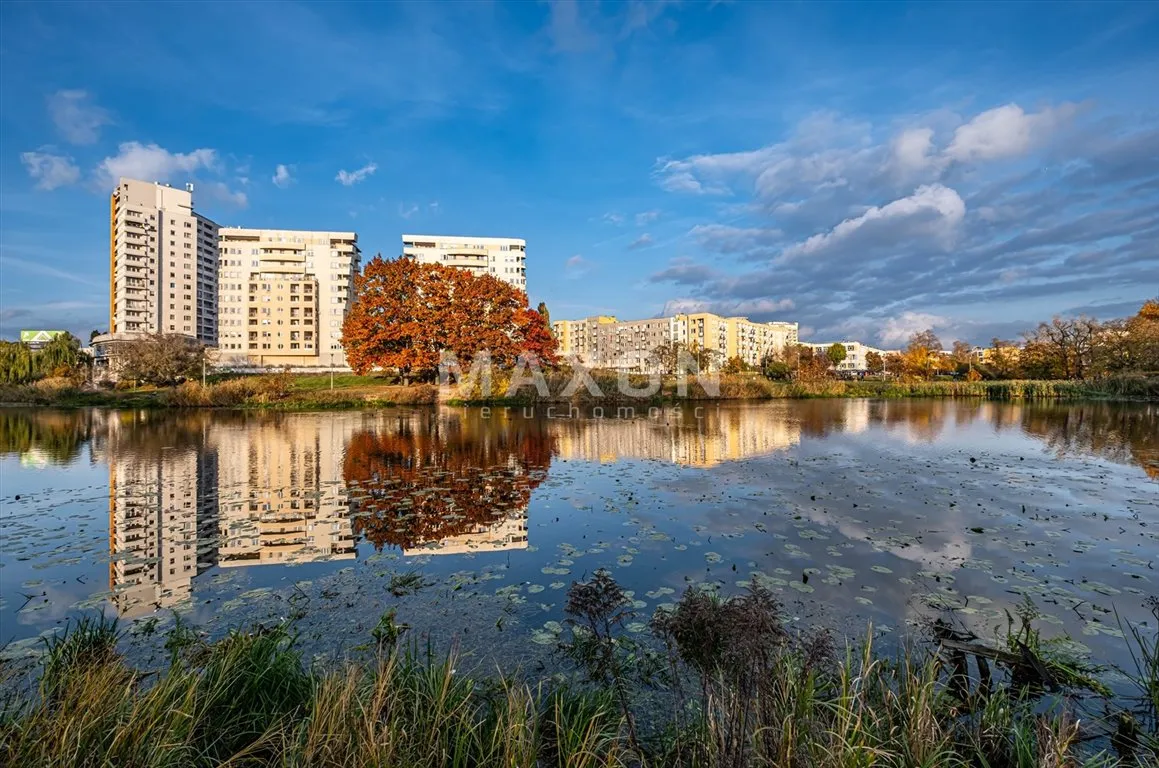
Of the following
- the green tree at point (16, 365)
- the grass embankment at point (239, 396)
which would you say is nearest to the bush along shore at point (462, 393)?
the grass embankment at point (239, 396)

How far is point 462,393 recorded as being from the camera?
37.7 metres

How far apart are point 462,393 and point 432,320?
6.22 metres

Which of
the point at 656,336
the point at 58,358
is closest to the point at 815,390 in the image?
the point at 58,358

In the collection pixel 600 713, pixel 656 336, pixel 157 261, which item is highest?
pixel 157 261

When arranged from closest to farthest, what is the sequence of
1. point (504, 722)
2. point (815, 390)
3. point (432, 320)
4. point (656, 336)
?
point (504, 722) < point (432, 320) < point (815, 390) < point (656, 336)

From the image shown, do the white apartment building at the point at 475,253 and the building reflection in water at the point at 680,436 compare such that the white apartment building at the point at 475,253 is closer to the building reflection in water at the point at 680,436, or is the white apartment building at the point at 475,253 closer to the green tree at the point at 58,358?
the green tree at the point at 58,358

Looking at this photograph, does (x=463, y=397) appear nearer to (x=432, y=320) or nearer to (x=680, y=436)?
(x=432, y=320)

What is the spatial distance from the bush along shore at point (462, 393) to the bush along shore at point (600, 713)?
111 ft

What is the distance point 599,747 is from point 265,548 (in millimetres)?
7065

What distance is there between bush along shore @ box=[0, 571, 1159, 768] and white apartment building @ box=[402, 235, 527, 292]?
89.5m

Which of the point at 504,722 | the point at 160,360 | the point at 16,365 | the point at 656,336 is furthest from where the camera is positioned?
the point at 656,336

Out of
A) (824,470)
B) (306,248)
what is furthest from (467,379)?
(306,248)

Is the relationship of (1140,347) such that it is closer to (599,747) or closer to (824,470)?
(824,470)

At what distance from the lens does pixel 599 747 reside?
3.00 meters
